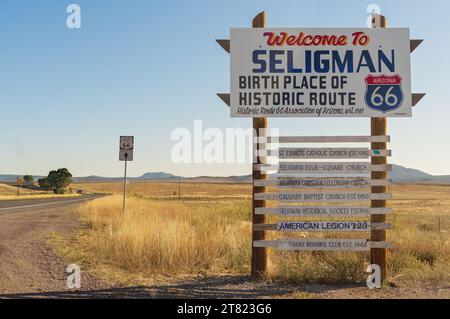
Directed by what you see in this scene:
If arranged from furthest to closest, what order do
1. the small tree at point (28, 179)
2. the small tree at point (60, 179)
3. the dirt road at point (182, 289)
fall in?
the small tree at point (28, 179) → the small tree at point (60, 179) → the dirt road at point (182, 289)

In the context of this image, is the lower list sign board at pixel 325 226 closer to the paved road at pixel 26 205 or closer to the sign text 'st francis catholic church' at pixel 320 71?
the sign text 'st francis catholic church' at pixel 320 71

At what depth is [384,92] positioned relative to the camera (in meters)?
7.24

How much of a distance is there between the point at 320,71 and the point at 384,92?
1.16m

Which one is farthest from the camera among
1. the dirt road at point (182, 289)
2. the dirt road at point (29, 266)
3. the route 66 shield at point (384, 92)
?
the route 66 shield at point (384, 92)

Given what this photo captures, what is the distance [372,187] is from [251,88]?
A: 2.66 meters

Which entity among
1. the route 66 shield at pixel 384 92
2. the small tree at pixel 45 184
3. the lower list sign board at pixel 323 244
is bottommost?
the small tree at pixel 45 184

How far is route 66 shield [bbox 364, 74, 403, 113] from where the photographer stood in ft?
23.6

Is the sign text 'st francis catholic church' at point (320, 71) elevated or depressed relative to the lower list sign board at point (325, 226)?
elevated

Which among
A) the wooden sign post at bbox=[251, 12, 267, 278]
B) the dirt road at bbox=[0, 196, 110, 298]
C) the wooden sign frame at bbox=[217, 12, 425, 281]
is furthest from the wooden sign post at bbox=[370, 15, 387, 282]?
the dirt road at bbox=[0, 196, 110, 298]

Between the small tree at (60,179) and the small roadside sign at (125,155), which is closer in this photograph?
the small roadside sign at (125,155)

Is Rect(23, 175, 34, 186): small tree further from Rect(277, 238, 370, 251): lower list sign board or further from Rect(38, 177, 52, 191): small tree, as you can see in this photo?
Rect(277, 238, 370, 251): lower list sign board

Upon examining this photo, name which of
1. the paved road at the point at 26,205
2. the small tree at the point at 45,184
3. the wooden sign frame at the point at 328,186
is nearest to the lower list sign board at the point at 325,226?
the wooden sign frame at the point at 328,186

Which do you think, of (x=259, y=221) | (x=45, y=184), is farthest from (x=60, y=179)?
(x=259, y=221)

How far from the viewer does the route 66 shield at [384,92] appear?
23.6ft
